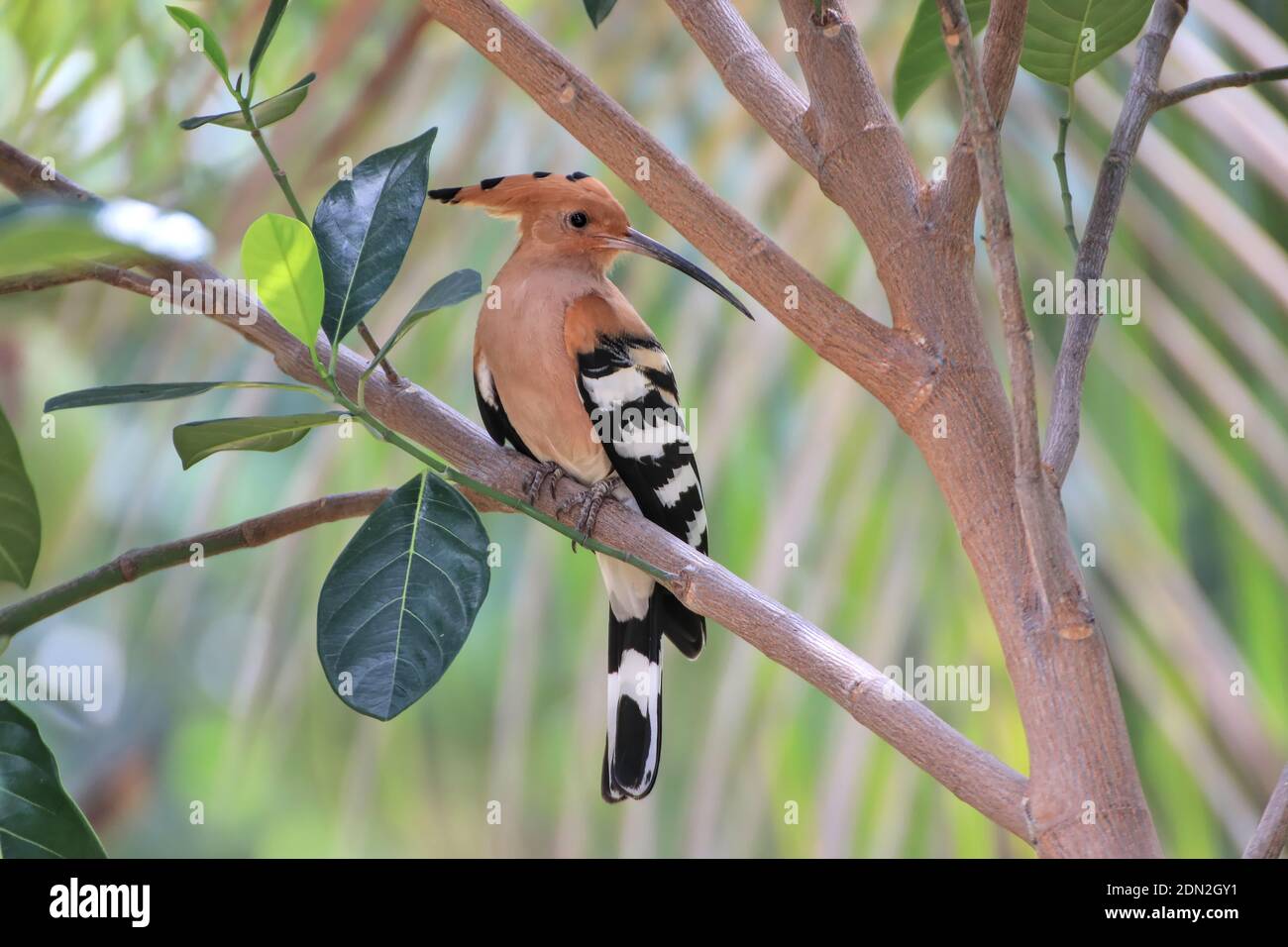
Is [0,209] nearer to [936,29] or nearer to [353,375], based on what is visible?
[353,375]

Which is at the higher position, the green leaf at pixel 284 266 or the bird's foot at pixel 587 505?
the green leaf at pixel 284 266

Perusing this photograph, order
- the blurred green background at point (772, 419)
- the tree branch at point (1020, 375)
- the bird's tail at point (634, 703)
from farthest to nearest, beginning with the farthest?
the blurred green background at point (772, 419) < the bird's tail at point (634, 703) < the tree branch at point (1020, 375)

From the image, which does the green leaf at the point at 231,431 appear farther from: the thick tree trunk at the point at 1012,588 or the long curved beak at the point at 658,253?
the long curved beak at the point at 658,253

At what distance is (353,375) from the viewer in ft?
2.36

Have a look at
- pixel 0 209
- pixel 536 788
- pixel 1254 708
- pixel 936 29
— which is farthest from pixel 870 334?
pixel 536 788

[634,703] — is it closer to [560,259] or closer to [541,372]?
[541,372]

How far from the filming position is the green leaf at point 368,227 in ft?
2.16

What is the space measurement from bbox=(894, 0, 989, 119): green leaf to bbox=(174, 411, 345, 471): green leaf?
0.49 meters

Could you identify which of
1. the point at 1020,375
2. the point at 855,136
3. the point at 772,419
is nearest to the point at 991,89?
the point at 855,136

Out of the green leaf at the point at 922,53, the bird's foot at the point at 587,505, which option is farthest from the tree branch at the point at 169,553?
the green leaf at the point at 922,53

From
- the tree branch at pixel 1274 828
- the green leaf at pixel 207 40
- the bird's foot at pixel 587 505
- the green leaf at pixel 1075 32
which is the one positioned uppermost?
the green leaf at pixel 1075 32

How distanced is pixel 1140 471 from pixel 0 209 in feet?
3.54

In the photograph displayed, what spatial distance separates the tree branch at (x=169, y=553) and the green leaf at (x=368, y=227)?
0.39ft
